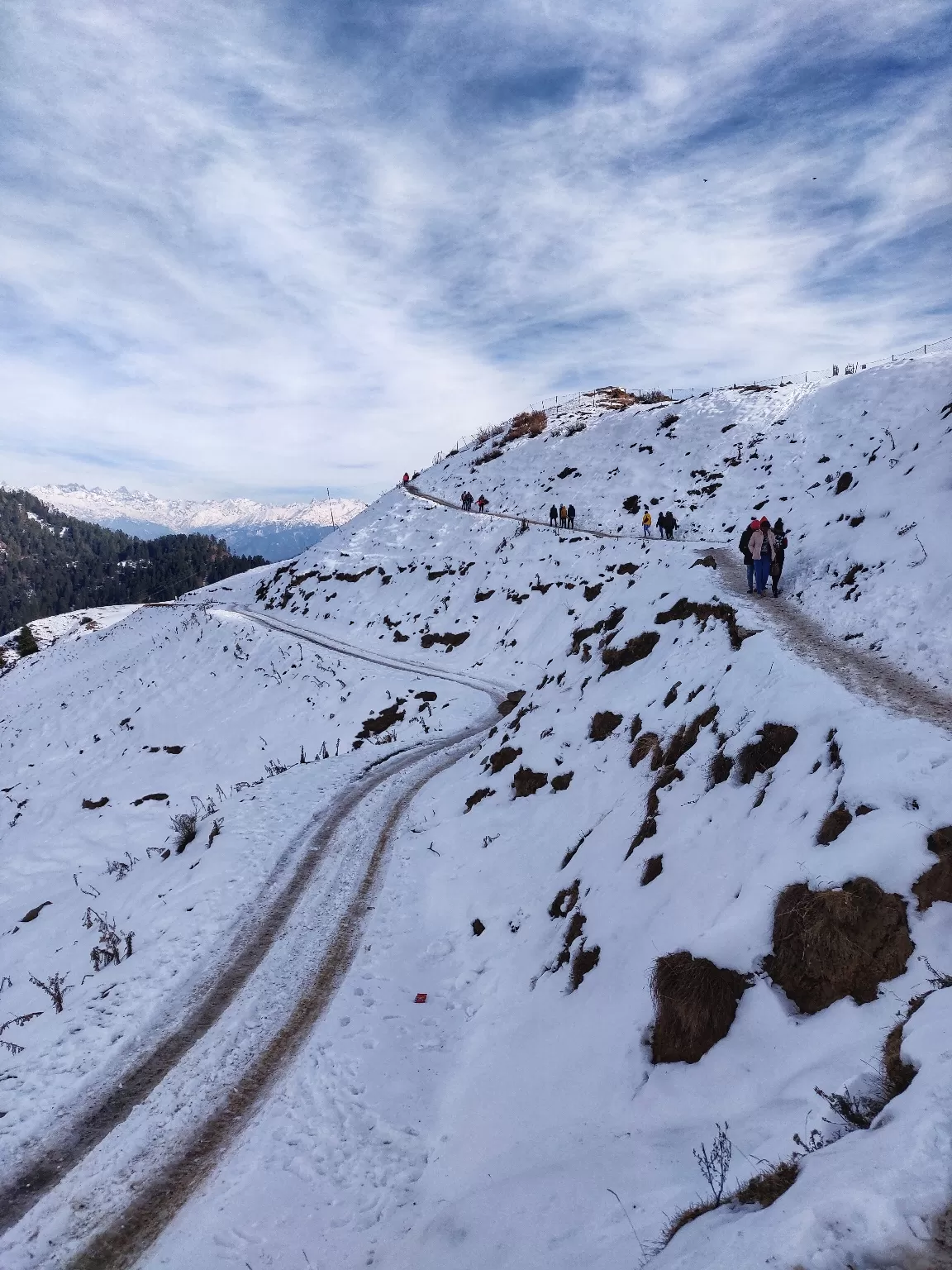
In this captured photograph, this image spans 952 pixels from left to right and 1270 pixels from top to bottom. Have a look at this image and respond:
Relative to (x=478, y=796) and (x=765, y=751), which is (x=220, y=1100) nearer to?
(x=765, y=751)

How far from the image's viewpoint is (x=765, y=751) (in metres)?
8.34

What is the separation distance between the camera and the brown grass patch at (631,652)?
1627 cm

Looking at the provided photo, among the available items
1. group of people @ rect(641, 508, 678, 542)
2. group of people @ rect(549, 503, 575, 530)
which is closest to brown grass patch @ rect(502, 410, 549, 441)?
group of people @ rect(549, 503, 575, 530)

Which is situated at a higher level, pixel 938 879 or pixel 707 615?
pixel 707 615

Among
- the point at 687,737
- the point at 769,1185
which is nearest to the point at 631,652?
the point at 687,737

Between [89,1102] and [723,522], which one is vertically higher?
[723,522]

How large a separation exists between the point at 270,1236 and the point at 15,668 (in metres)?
65.6

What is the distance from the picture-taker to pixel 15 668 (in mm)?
57250

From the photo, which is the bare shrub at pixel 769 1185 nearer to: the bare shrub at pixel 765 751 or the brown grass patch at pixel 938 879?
the brown grass patch at pixel 938 879

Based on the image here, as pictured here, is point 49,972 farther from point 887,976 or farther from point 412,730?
point 887,976

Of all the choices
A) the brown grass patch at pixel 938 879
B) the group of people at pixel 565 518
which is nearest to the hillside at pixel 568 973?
the brown grass patch at pixel 938 879

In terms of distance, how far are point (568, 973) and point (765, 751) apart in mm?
3960

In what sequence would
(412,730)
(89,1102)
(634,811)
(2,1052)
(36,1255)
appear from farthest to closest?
(412,730)
(634,811)
(2,1052)
(89,1102)
(36,1255)

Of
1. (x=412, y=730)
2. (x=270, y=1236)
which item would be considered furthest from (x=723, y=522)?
(x=270, y=1236)
